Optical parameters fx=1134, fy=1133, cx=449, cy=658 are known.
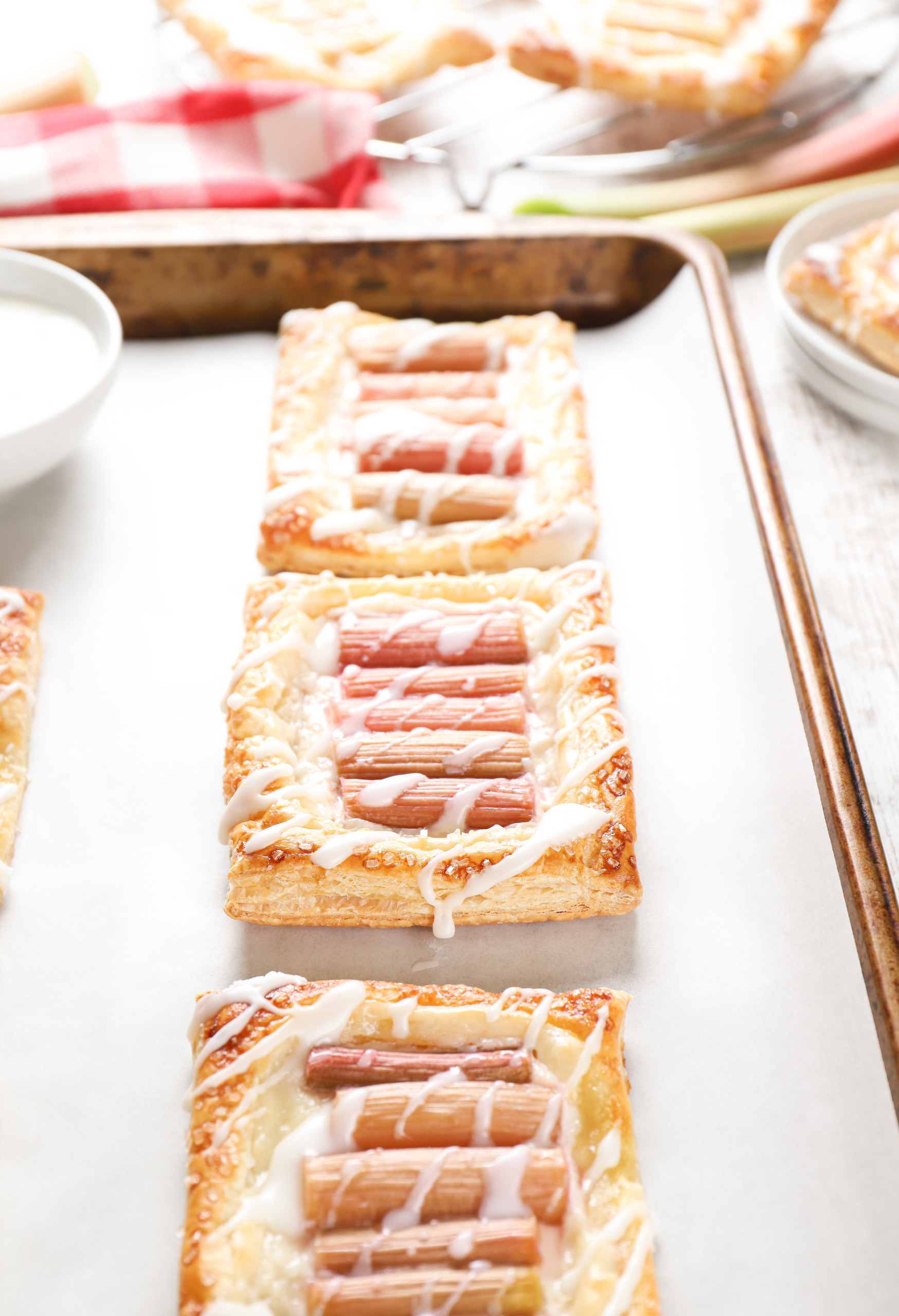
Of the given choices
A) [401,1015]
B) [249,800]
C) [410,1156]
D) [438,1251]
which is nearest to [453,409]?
[249,800]

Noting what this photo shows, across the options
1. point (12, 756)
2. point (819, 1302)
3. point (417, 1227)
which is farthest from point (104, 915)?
point (819, 1302)

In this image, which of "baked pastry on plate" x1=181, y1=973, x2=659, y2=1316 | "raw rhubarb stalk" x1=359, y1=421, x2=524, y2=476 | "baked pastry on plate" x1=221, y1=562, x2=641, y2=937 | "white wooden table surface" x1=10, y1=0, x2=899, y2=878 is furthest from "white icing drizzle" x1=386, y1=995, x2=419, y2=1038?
"raw rhubarb stalk" x1=359, y1=421, x2=524, y2=476

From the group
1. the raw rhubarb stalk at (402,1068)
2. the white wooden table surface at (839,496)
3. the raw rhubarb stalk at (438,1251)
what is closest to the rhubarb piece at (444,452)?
the white wooden table surface at (839,496)

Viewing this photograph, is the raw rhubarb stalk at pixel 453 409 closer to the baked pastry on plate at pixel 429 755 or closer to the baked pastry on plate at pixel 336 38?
the baked pastry on plate at pixel 429 755

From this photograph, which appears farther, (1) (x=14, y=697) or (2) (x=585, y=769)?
(1) (x=14, y=697)

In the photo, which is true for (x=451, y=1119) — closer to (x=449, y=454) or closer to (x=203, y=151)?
(x=449, y=454)

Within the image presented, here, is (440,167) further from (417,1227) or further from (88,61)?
(417,1227)

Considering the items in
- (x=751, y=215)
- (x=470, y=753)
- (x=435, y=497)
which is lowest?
(x=470, y=753)
